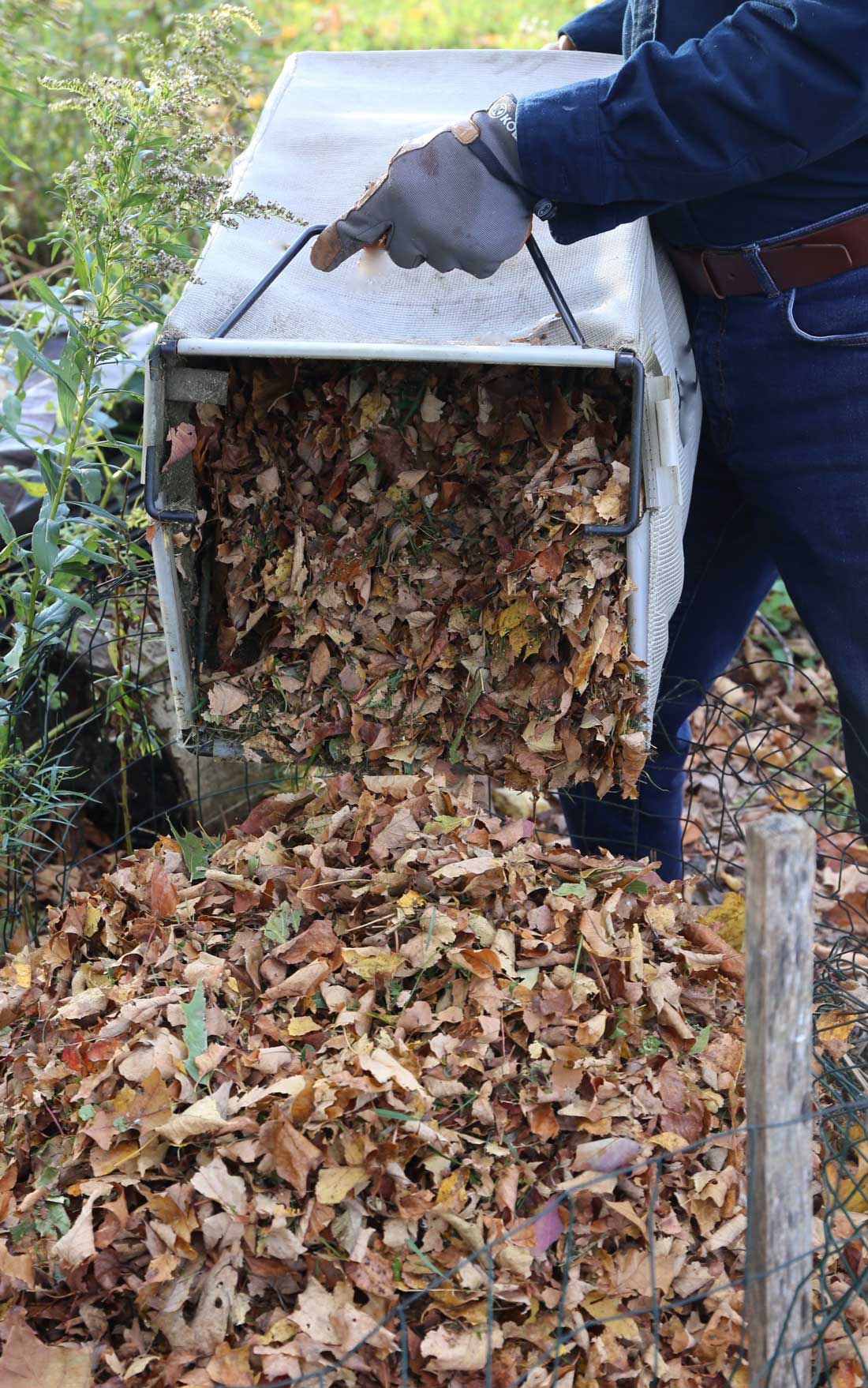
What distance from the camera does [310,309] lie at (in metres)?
1.82

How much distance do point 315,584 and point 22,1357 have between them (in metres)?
1.20

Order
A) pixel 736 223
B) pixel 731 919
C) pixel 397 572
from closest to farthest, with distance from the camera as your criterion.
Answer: pixel 736 223 → pixel 397 572 → pixel 731 919

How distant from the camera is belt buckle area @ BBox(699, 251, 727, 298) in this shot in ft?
6.26

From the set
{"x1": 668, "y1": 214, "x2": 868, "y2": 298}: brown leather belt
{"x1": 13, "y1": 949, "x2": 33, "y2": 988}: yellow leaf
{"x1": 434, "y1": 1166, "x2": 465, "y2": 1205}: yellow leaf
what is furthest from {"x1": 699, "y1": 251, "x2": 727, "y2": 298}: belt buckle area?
{"x1": 13, "y1": 949, "x2": 33, "y2": 988}: yellow leaf

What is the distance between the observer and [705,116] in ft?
5.09

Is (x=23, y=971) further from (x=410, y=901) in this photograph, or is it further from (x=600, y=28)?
(x=600, y=28)

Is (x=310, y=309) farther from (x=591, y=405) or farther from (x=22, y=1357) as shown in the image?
(x=22, y=1357)

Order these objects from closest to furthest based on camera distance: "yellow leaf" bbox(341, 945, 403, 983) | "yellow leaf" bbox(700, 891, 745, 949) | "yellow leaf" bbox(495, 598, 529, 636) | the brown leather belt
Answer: "yellow leaf" bbox(341, 945, 403, 983) → the brown leather belt → "yellow leaf" bbox(495, 598, 529, 636) → "yellow leaf" bbox(700, 891, 745, 949)

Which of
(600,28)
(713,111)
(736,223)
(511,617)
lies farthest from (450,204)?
(600,28)

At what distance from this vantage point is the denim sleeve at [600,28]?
226cm

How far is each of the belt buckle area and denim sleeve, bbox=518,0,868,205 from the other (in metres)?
0.29

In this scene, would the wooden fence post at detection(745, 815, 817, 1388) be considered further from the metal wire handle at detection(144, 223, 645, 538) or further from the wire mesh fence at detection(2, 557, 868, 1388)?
the metal wire handle at detection(144, 223, 645, 538)

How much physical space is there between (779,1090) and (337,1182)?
0.56 meters

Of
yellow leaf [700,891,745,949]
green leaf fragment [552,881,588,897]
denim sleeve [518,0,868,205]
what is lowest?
yellow leaf [700,891,745,949]
